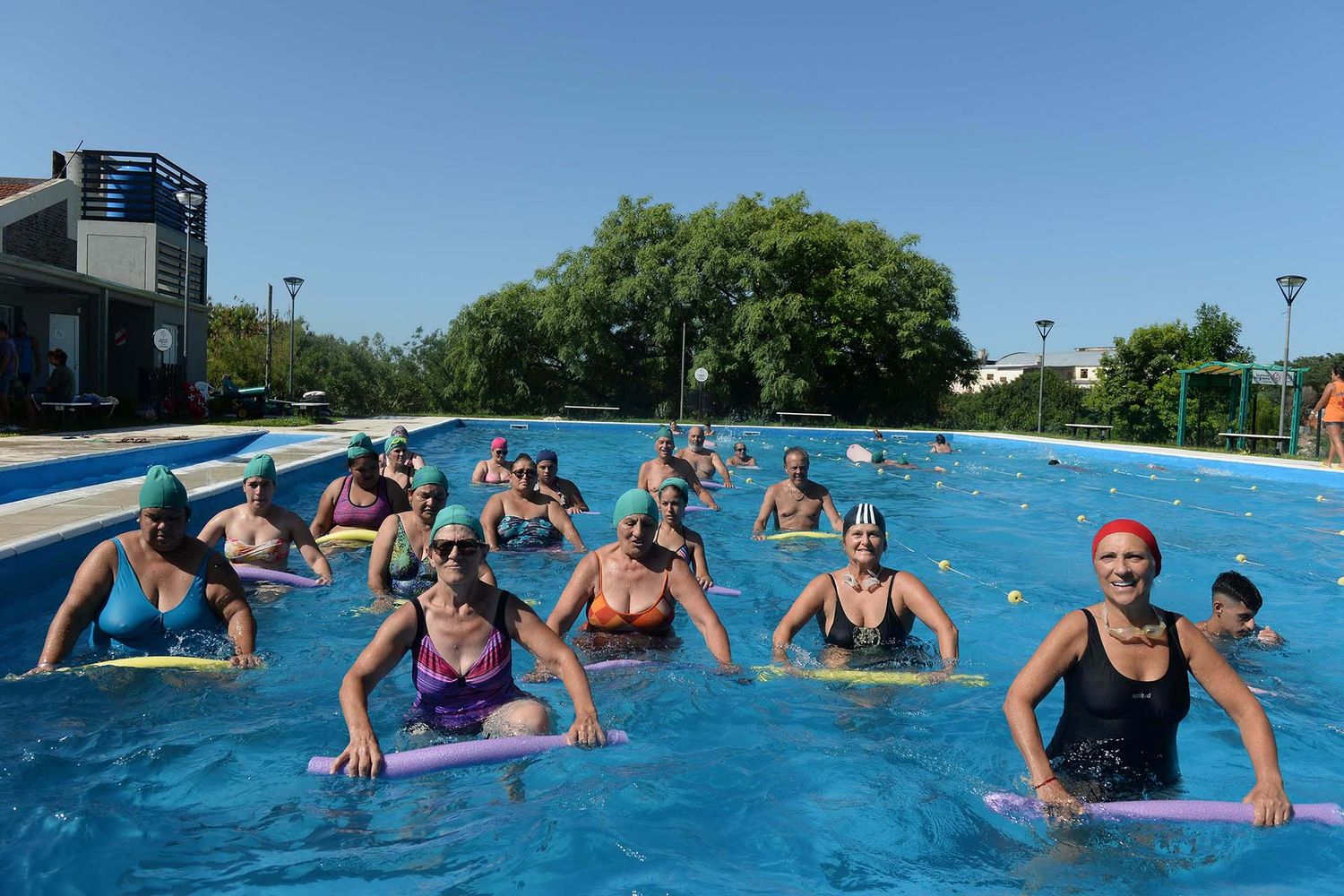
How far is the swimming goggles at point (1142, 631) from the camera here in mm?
3225

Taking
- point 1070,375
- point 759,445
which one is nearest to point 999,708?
point 759,445

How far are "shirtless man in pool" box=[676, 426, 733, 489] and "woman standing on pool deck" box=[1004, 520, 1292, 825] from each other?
33.0 ft

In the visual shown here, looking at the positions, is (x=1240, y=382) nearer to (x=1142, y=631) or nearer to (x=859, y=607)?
(x=859, y=607)

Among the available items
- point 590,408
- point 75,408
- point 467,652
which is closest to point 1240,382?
point 590,408

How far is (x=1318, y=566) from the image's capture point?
394 inches

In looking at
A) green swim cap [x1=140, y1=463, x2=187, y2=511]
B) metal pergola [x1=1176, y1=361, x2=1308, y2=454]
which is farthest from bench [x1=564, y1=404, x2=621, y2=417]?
green swim cap [x1=140, y1=463, x2=187, y2=511]

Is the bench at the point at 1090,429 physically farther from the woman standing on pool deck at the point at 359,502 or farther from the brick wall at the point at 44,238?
the brick wall at the point at 44,238

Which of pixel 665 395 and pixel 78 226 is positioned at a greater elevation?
pixel 78 226

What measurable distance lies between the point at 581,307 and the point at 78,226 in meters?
14.9

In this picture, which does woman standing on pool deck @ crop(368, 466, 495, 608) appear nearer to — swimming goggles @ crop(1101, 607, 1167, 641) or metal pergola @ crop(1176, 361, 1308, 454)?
swimming goggles @ crop(1101, 607, 1167, 641)

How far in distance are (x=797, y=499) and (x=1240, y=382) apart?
21672 mm

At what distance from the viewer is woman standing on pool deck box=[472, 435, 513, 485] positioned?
1244 centimetres

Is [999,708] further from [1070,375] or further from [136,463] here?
[1070,375]

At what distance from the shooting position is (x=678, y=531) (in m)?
6.68
